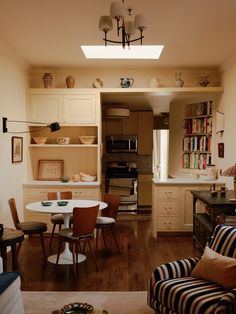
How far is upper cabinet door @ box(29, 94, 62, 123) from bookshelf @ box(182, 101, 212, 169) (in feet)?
8.55

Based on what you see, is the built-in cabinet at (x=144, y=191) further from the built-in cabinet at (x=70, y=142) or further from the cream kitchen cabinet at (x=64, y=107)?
the cream kitchen cabinet at (x=64, y=107)

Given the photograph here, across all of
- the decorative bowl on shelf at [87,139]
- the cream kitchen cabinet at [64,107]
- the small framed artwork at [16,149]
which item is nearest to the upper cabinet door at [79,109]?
the cream kitchen cabinet at [64,107]

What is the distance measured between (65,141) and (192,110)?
2.67 metres

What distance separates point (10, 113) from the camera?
4.43 m

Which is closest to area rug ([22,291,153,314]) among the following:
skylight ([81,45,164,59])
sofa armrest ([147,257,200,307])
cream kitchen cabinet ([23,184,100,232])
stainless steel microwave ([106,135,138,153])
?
sofa armrest ([147,257,200,307])

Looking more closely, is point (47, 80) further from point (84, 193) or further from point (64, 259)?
point (64, 259)

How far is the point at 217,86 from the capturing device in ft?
17.4

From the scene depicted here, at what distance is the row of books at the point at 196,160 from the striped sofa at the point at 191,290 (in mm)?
3190

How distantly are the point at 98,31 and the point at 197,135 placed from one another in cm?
309

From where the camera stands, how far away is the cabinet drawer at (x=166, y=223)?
5074mm

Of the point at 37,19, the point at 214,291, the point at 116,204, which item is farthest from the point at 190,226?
the point at 37,19

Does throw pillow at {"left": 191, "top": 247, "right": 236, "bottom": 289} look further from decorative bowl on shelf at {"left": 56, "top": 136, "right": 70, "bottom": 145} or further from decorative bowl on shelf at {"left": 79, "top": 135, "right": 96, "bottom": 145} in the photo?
decorative bowl on shelf at {"left": 56, "top": 136, "right": 70, "bottom": 145}

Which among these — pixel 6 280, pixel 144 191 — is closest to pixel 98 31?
pixel 6 280

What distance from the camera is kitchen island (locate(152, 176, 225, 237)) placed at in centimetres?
502
